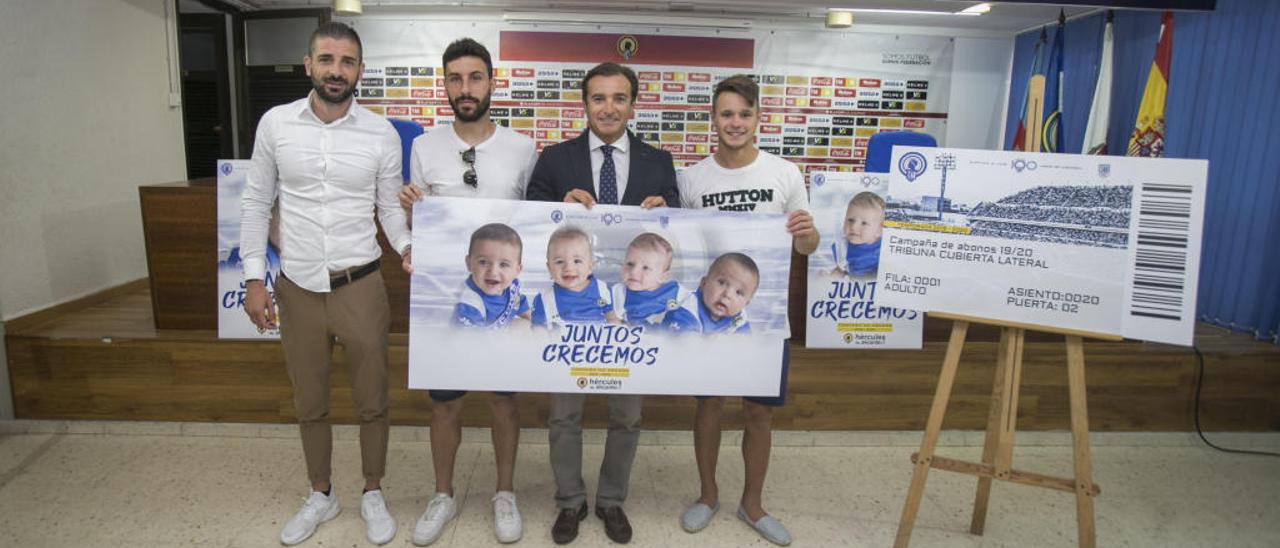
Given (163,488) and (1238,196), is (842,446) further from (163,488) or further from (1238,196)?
(163,488)

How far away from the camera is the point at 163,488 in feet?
8.09

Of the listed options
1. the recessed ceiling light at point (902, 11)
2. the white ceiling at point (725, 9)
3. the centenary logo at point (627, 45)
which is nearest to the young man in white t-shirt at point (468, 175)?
the white ceiling at point (725, 9)

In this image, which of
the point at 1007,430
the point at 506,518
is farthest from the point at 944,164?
the point at 506,518

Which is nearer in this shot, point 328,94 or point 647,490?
point 328,94

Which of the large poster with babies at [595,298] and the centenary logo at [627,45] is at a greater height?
the centenary logo at [627,45]

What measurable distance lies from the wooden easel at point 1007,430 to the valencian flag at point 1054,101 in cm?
285

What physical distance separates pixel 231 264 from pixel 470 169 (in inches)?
60.6

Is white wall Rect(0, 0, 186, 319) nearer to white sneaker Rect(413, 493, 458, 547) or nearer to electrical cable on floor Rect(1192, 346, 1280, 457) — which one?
white sneaker Rect(413, 493, 458, 547)

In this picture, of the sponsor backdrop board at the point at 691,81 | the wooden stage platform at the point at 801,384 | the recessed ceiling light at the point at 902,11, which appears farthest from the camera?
the sponsor backdrop board at the point at 691,81

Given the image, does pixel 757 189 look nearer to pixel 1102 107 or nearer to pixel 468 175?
pixel 468 175

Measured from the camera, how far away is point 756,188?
6.85 feet

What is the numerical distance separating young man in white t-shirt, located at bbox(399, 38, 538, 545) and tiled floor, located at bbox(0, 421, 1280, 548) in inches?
4.2

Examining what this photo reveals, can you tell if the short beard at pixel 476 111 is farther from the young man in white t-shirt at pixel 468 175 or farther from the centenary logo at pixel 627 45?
the centenary logo at pixel 627 45

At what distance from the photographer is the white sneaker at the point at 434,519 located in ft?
→ 7.08
